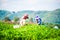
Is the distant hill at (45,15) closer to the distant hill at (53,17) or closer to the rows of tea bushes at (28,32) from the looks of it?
the distant hill at (53,17)

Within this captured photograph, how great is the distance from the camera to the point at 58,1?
84.0 inches

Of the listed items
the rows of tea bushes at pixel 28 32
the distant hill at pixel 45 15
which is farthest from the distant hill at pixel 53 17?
the rows of tea bushes at pixel 28 32

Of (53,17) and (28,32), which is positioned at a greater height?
(53,17)

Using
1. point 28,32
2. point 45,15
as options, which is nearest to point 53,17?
point 45,15

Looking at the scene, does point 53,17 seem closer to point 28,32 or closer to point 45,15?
point 45,15

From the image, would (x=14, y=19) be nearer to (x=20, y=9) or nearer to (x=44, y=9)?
(x=20, y=9)

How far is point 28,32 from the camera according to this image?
2006mm

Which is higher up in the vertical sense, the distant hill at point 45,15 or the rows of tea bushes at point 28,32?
the distant hill at point 45,15

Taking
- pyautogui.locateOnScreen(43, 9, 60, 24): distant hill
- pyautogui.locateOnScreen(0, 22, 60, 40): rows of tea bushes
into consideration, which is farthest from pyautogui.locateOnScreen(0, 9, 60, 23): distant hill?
pyautogui.locateOnScreen(0, 22, 60, 40): rows of tea bushes

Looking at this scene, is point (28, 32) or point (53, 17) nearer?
point (28, 32)

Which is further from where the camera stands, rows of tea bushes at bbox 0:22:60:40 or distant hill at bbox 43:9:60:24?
distant hill at bbox 43:9:60:24

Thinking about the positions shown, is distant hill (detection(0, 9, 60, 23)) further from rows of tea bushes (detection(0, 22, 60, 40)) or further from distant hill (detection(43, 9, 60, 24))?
rows of tea bushes (detection(0, 22, 60, 40))

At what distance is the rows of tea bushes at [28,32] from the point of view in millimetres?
1963

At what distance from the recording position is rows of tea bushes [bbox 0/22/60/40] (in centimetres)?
196
